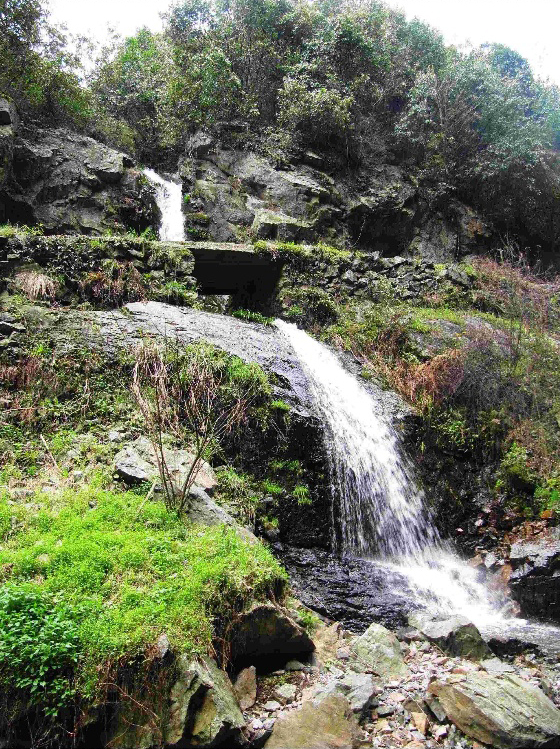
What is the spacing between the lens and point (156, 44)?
22.1 m

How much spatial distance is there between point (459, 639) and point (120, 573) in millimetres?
3437

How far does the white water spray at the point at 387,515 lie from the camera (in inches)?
261

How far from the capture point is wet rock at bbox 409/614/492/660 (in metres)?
4.80

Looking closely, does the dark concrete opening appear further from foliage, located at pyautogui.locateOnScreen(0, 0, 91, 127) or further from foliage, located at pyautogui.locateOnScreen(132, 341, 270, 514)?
foliage, located at pyautogui.locateOnScreen(0, 0, 91, 127)

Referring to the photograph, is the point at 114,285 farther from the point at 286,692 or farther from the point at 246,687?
the point at 286,692

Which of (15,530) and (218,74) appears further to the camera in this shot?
(218,74)

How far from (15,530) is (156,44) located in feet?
80.2

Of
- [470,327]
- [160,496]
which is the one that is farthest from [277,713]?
[470,327]

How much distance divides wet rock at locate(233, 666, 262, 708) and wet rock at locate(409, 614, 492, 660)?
2.07m

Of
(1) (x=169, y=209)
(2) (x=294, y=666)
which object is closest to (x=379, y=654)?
(2) (x=294, y=666)

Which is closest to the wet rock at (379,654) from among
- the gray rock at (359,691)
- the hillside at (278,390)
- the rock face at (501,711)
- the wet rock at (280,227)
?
the hillside at (278,390)

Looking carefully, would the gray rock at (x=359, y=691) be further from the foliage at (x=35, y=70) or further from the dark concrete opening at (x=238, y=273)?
the foliage at (x=35, y=70)

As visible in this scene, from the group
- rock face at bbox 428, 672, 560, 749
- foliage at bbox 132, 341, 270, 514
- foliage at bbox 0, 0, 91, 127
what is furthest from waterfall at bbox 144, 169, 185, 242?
rock face at bbox 428, 672, 560, 749

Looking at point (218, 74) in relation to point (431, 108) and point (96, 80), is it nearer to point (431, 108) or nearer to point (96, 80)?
point (96, 80)
